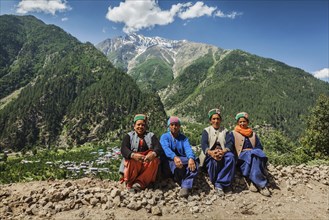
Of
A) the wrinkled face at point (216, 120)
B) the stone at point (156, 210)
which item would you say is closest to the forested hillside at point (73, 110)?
the wrinkled face at point (216, 120)

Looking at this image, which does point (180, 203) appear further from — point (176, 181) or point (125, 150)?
point (125, 150)

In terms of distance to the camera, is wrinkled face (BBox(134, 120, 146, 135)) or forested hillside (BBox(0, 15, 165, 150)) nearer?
wrinkled face (BBox(134, 120, 146, 135))

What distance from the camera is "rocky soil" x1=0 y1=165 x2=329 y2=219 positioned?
6383 millimetres

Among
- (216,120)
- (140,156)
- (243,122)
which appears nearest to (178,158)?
(140,156)

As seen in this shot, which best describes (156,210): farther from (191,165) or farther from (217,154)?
(217,154)

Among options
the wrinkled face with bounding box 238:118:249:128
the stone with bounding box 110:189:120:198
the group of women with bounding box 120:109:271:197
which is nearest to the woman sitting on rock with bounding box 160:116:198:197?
the group of women with bounding box 120:109:271:197

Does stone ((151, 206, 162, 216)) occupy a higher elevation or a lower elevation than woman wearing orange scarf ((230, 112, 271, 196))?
lower

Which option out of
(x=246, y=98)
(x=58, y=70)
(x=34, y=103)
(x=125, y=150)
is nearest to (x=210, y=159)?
(x=125, y=150)

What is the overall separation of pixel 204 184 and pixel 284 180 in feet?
8.67

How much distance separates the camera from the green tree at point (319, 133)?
21.4 m

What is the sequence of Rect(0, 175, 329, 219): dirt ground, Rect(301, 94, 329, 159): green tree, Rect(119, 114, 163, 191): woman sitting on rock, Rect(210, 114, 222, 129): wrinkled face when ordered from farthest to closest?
Rect(301, 94, 329, 159): green tree, Rect(210, 114, 222, 129): wrinkled face, Rect(119, 114, 163, 191): woman sitting on rock, Rect(0, 175, 329, 219): dirt ground

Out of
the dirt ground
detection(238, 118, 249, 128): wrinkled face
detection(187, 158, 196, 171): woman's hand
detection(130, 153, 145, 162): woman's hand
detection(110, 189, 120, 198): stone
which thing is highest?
detection(238, 118, 249, 128): wrinkled face

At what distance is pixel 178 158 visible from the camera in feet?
23.8

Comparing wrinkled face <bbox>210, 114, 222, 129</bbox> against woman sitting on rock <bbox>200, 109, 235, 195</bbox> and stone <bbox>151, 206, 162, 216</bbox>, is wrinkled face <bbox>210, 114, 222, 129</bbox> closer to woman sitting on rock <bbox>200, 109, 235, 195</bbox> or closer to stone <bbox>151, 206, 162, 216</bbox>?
woman sitting on rock <bbox>200, 109, 235, 195</bbox>
